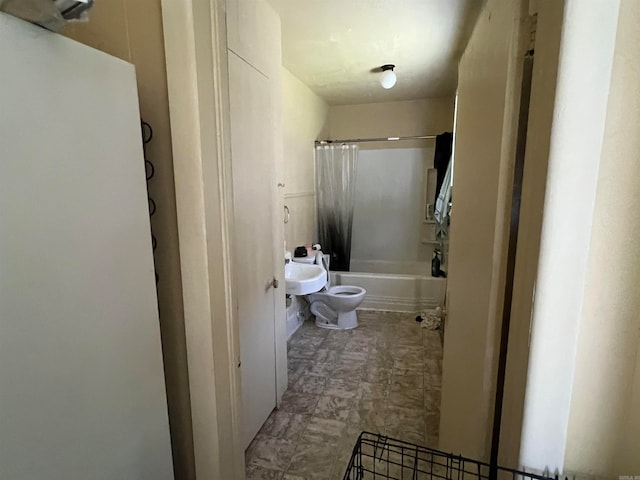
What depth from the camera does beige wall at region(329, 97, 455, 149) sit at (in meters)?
4.29

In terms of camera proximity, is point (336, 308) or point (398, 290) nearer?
point (336, 308)

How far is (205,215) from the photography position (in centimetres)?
97

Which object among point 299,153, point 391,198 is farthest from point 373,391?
point 391,198

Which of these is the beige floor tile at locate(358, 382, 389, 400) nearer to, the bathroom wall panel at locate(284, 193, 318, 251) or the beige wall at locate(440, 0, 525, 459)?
the beige wall at locate(440, 0, 525, 459)

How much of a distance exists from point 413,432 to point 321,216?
2.64 meters

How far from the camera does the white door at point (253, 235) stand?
5.44 feet

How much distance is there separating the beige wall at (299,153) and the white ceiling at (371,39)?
19 cm

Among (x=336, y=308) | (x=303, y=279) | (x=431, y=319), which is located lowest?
(x=431, y=319)

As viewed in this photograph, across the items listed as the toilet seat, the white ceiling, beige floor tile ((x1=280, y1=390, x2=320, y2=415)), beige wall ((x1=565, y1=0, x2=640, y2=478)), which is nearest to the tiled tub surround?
beige floor tile ((x1=280, y1=390, x2=320, y2=415))

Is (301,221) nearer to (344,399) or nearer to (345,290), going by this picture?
(345,290)

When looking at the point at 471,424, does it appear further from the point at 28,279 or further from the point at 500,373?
the point at 28,279

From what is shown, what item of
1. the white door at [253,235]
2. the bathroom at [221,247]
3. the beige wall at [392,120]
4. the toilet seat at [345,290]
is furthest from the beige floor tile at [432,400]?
the beige wall at [392,120]

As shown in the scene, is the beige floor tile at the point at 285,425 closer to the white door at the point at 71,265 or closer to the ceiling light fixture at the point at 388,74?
the white door at the point at 71,265

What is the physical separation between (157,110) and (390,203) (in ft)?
13.2
